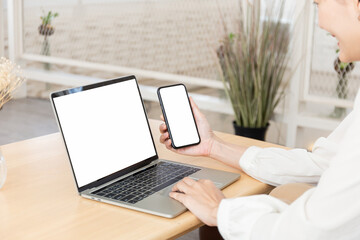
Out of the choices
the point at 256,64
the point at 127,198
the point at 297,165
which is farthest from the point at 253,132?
the point at 127,198

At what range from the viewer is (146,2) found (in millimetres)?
4594

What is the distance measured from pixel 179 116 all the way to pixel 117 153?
0.25 meters

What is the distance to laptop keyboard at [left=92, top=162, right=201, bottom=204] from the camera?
1.39 m

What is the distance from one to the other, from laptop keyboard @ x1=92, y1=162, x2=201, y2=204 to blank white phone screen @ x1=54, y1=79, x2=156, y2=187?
0.04m

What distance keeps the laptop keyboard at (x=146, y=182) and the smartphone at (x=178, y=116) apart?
97 mm

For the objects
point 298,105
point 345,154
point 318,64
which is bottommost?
point 298,105

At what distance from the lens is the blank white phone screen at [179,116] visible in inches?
66.0

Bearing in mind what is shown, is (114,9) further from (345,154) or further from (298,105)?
(345,154)

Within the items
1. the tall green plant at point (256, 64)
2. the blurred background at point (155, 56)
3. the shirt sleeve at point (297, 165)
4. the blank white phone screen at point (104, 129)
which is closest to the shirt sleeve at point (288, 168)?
the shirt sleeve at point (297, 165)

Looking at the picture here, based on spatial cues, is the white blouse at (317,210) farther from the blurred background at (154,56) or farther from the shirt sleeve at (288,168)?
the blurred background at (154,56)

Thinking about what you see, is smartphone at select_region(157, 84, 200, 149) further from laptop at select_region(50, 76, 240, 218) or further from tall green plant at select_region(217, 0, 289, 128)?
tall green plant at select_region(217, 0, 289, 128)

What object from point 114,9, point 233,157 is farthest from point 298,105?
point 233,157

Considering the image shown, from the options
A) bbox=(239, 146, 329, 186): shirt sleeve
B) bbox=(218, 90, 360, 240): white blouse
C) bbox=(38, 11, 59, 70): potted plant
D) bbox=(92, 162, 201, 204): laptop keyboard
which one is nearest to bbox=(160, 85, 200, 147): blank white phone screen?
bbox=(92, 162, 201, 204): laptop keyboard

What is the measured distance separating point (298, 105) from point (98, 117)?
2766 millimetres
